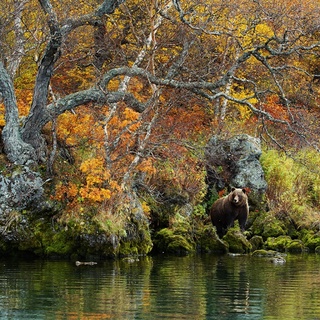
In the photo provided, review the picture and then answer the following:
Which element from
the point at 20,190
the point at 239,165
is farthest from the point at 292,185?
the point at 20,190

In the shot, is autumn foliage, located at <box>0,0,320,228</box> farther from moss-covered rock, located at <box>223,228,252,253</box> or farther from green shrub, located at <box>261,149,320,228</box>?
moss-covered rock, located at <box>223,228,252,253</box>

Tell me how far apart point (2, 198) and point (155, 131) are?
790 cm

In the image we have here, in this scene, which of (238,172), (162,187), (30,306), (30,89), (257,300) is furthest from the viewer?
(238,172)

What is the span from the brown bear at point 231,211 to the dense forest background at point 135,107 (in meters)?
1.01

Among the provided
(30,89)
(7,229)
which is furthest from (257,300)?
(30,89)

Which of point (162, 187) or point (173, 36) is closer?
point (162, 187)

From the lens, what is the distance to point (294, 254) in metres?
25.1

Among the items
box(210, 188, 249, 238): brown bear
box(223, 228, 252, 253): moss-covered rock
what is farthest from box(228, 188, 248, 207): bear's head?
box(223, 228, 252, 253): moss-covered rock

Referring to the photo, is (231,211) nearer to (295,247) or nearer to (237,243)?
(237,243)

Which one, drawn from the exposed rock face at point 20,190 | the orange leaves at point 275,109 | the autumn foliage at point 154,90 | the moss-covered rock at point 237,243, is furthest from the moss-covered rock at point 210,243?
the orange leaves at point 275,109

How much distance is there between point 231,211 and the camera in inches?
1099

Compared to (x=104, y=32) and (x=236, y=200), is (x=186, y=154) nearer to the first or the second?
(x=236, y=200)

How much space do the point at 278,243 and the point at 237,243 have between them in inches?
70.5

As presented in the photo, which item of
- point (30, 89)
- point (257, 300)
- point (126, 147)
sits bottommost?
point (257, 300)
